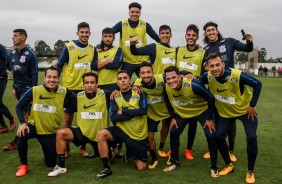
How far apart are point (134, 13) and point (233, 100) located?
281 centimetres

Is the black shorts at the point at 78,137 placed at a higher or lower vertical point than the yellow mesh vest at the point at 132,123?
lower

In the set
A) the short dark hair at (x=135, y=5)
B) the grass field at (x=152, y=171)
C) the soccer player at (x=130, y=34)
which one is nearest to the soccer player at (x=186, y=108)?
the grass field at (x=152, y=171)

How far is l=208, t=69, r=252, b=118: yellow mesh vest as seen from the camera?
4.81 metres

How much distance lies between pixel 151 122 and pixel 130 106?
573mm

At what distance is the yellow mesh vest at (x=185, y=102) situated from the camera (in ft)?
17.2

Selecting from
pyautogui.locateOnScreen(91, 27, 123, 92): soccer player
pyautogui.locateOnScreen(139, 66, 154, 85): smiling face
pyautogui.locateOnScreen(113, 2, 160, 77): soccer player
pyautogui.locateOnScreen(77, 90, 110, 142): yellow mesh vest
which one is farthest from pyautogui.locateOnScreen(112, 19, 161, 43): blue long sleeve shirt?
pyautogui.locateOnScreen(77, 90, 110, 142): yellow mesh vest

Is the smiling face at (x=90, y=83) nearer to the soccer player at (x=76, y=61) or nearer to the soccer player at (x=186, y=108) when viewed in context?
the soccer player at (x=76, y=61)

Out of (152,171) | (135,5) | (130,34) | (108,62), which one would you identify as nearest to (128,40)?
(130,34)

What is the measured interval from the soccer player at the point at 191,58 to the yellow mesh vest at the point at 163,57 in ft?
0.53

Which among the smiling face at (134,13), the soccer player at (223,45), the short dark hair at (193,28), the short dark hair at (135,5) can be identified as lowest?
the soccer player at (223,45)

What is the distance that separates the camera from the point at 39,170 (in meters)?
5.21

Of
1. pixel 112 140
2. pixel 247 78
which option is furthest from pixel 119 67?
pixel 247 78

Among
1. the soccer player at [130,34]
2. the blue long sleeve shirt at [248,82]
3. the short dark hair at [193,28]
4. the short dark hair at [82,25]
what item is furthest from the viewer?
the soccer player at [130,34]

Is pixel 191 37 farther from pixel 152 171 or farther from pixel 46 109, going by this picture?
pixel 46 109
